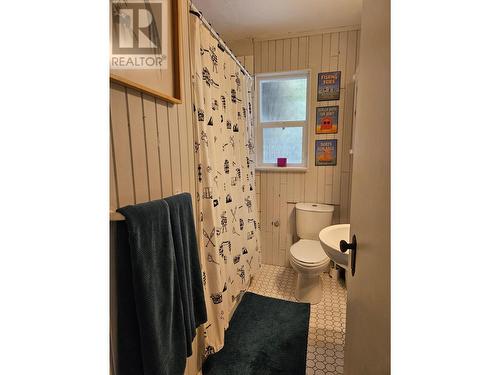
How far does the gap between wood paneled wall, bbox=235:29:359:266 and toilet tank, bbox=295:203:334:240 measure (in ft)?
0.43

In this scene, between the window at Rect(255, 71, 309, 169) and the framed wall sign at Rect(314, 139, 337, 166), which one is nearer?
the framed wall sign at Rect(314, 139, 337, 166)

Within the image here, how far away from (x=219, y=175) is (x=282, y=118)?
1.33 metres

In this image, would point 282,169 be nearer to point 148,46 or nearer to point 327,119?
point 327,119

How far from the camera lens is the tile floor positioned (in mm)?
1504

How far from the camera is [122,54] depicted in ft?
2.50

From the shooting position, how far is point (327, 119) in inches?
92.1

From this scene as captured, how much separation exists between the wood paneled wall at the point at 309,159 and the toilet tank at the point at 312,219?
5.2 inches

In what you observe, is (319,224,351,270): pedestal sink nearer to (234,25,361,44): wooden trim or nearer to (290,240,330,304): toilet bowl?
(290,240,330,304): toilet bowl

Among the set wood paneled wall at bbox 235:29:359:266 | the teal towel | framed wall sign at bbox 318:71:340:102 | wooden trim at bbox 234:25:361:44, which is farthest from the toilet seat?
wooden trim at bbox 234:25:361:44

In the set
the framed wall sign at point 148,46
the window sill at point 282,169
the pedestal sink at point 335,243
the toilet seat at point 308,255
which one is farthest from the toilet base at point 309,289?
the framed wall sign at point 148,46

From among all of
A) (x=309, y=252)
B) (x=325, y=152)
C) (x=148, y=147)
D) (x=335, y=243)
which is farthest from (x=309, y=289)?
(x=148, y=147)
